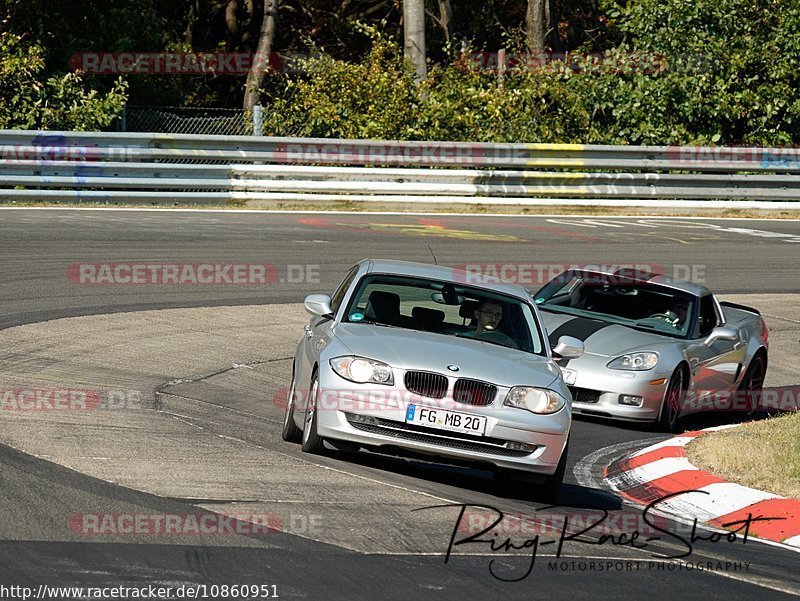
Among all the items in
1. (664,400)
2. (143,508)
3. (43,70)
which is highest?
(43,70)

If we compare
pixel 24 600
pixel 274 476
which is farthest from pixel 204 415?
pixel 24 600

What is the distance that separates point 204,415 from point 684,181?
57.4 ft

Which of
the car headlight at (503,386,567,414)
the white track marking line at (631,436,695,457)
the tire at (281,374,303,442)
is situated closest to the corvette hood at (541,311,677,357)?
the white track marking line at (631,436,695,457)

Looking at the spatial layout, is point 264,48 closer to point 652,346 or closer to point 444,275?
point 652,346

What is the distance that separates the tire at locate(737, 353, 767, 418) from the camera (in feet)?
45.0

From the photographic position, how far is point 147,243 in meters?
18.4

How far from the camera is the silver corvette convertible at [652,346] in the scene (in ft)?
39.6

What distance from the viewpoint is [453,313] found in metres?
9.89

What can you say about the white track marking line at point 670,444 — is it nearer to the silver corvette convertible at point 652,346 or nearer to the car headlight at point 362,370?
the silver corvette convertible at point 652,346

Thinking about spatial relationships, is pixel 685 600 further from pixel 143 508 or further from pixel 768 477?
pixel 768 477

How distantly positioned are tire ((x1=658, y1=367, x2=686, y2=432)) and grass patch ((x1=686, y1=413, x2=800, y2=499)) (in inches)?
40.1

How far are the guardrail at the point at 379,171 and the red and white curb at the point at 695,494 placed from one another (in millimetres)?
13418

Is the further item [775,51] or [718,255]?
[775,51]

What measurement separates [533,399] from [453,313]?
1.44m
